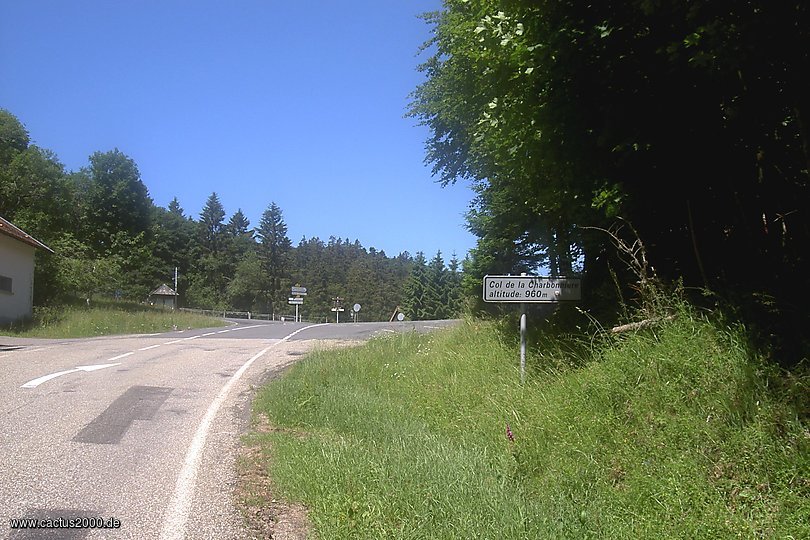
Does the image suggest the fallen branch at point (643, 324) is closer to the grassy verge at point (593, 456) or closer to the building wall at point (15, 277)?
the grassy verge at point (593, 456)

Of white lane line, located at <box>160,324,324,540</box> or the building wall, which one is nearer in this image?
white lane line, located at <box>160,324,324,540</box>

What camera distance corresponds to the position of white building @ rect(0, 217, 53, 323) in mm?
26406

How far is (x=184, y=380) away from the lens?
474 inches

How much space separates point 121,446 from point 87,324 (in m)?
24.5

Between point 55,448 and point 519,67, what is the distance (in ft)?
22.4

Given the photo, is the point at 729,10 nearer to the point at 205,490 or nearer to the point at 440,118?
the point at 205,490

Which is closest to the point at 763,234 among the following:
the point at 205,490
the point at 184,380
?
the point at 205,490

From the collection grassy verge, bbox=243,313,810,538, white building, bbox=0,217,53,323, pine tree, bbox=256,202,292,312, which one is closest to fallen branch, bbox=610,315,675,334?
grassy verge, bbox=243,313,810,538

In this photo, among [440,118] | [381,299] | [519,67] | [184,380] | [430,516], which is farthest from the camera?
[381,299]

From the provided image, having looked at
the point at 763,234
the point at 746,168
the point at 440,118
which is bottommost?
the point at 763,234

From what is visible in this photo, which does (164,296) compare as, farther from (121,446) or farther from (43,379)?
(121,446)

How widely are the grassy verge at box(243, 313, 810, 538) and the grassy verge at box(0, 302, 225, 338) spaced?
22.3 metres

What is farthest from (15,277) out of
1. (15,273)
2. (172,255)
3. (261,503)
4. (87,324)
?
(172,255)

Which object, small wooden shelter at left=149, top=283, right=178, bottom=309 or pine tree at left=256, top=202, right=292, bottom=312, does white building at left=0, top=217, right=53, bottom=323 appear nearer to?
small wooden shelter at left=149, top=283, right=178, bottom=309
